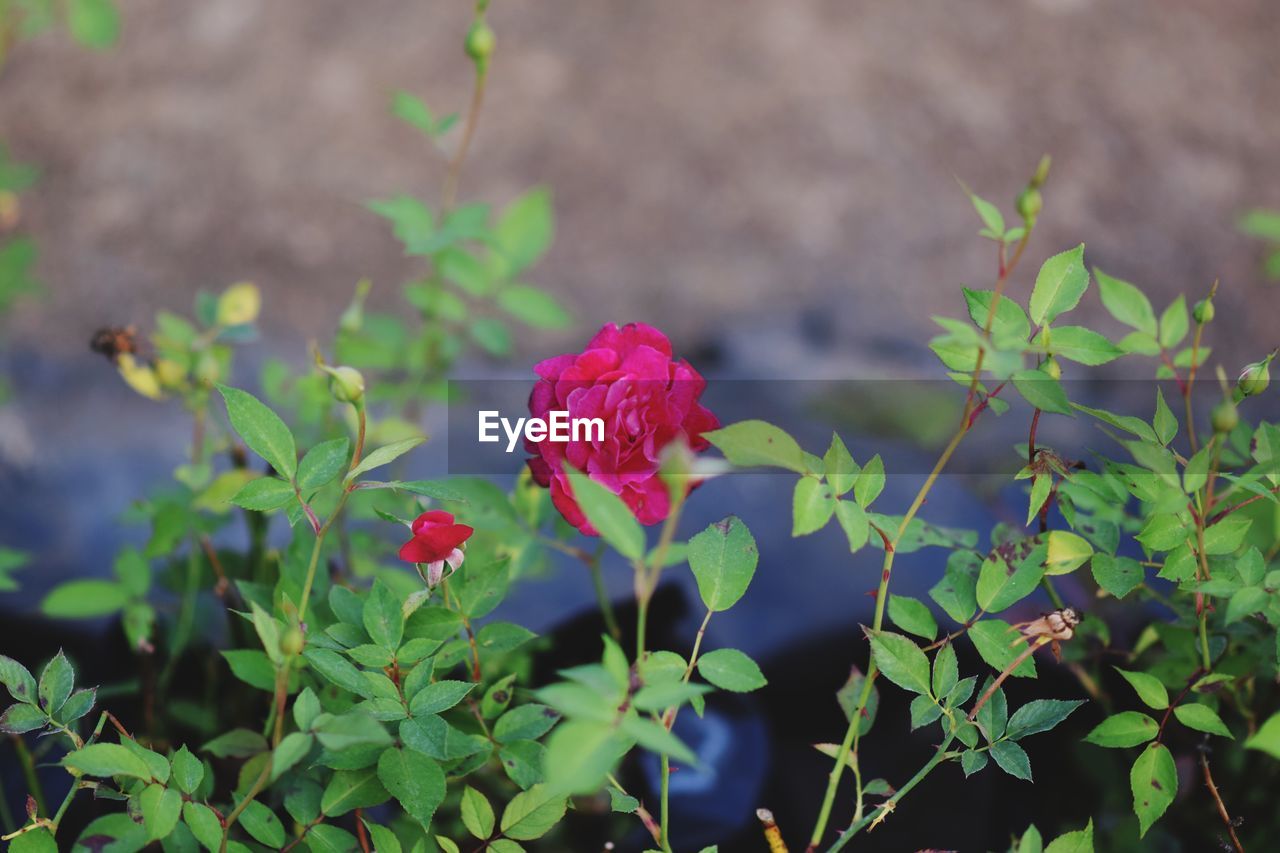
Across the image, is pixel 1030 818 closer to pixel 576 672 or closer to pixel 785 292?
pixel 576 672

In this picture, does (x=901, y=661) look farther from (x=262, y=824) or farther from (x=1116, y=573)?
(x=262, y=824)

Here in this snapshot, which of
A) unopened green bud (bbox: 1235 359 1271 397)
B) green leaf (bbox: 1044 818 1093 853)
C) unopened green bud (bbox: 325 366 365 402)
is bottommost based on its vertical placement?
green leaf (bbox: 1044 818 1093 853)

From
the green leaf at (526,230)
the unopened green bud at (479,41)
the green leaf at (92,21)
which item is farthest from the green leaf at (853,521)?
the green leaf at (92,21)

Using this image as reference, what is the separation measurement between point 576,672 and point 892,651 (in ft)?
0.83

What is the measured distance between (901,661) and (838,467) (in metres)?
0.12

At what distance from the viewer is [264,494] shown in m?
0.64

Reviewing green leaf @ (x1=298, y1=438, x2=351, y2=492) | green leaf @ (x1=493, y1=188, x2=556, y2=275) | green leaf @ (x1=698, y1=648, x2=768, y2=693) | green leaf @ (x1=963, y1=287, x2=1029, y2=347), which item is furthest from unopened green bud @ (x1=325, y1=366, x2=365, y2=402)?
green leaf @ (x1=493, y1=188, x2=556, y2=275)

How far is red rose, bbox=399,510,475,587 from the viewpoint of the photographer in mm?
637

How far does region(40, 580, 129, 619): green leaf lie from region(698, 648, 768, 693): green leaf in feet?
1.86

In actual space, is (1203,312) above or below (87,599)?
above

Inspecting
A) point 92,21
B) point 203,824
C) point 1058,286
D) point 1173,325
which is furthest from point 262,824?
point 92,21

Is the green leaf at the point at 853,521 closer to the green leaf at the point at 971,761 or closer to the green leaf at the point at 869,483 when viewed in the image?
the green leaf at the point at 869,483

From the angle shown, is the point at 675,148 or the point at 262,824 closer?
the point at 262,824

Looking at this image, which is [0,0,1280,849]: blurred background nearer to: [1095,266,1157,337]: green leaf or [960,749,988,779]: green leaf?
[1095,266,1157,337]: green leaf
